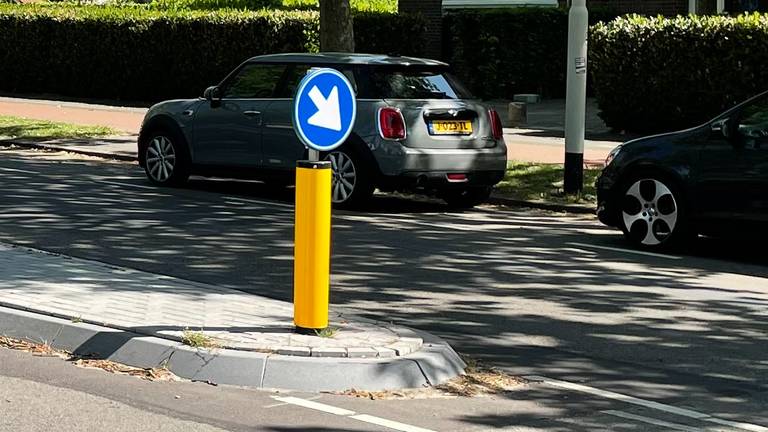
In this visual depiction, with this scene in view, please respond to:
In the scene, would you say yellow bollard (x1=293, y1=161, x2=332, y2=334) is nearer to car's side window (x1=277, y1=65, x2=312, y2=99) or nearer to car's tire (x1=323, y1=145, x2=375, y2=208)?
car's tire (x1=323, y1=145, x2=375, y2=208)

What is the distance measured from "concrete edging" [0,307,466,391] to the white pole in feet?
26.8

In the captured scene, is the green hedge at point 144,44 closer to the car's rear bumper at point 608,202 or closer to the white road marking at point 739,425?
the car's rear bumper at point 608,202

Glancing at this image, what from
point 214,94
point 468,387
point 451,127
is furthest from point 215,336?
point 214,94

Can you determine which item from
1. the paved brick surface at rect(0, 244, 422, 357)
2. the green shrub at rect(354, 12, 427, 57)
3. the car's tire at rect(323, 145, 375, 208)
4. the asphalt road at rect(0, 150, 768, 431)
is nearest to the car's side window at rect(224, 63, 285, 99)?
the asphalt road at rect(0, 150, 768, 431)

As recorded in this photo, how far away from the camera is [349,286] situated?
34.4ft

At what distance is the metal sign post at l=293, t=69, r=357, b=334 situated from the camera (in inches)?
306

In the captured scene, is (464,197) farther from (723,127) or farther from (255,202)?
(723,127)

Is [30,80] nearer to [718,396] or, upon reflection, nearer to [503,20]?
[503,20]

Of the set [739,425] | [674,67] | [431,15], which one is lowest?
[739,425]

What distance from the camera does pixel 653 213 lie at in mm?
12633

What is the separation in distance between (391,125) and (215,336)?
23.0 feet

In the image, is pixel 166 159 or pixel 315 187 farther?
pixel 166 159

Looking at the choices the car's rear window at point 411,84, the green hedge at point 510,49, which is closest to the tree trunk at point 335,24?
the car's rear window at point 411,84

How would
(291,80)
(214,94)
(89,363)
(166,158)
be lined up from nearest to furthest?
(89,363) → (291,80) → (214,94) → (166,158)
